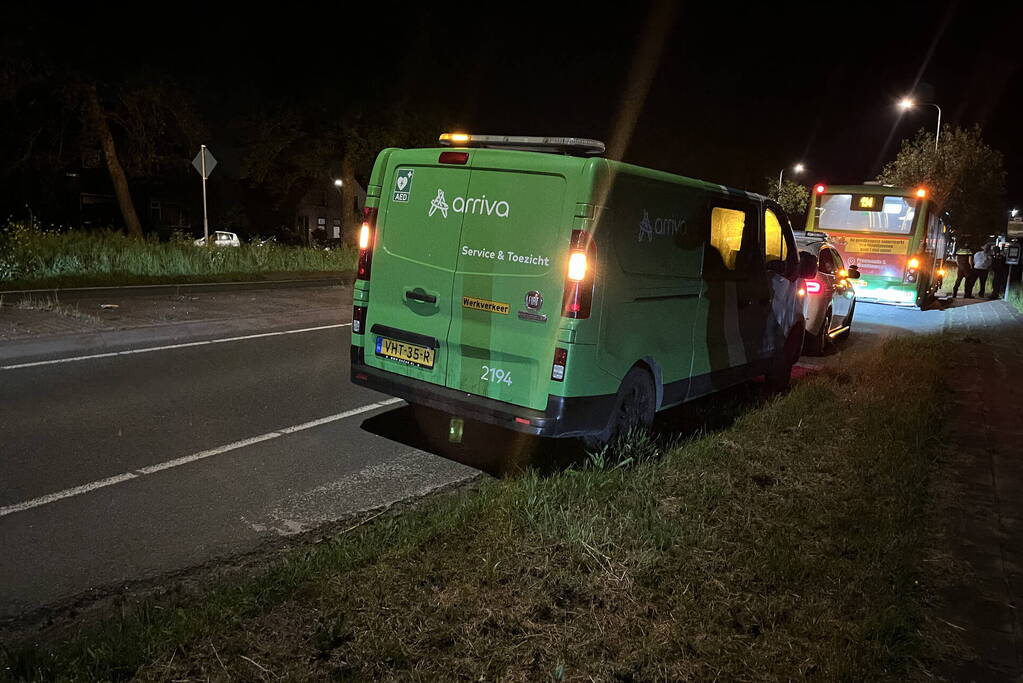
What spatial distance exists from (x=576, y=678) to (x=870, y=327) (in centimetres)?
1539

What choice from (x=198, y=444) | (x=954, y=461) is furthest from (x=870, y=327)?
(x=198, y=444)

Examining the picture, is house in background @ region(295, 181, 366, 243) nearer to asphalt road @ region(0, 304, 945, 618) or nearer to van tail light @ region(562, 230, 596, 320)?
asphalt road @ region(0, 304, 945, 618)

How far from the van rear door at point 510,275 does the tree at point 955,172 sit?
34408mm

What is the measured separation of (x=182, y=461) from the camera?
5398mm

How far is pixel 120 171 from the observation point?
29.9 metres

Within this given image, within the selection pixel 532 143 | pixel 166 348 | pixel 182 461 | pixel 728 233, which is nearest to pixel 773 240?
pixel 728 233

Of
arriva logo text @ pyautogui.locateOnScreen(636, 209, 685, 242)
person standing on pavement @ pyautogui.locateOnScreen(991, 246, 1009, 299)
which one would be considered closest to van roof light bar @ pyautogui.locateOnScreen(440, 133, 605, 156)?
arriva logo text @ pyautogui.locateOnScreen(636, 209, 685, 242)

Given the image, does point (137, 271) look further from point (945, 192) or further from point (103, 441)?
point (945, 192)

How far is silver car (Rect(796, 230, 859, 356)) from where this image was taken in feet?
36.5

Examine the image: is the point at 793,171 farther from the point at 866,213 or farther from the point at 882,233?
the point at 882,233

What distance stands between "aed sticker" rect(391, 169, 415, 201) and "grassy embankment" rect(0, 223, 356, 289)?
39.1ft

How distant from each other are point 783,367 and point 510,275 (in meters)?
4.60

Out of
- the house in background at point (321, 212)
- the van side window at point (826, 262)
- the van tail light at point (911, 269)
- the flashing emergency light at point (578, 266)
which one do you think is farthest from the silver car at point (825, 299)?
the house in background at point (321, 212)

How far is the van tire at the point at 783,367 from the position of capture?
331 inches
